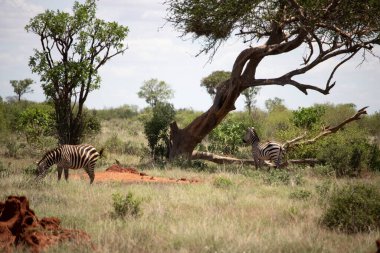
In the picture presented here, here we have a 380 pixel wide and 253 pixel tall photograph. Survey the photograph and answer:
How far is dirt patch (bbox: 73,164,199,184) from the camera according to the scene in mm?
14109

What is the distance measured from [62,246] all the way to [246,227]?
3.12 metres

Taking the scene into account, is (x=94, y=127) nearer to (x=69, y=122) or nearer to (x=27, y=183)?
(x=69, y=122)

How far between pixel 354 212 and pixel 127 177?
8500 millimetres

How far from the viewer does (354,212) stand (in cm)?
799

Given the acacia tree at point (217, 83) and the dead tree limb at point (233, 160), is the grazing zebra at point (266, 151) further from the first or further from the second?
the acacia tree at point (217, 83)

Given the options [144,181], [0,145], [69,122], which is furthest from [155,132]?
[0,145]

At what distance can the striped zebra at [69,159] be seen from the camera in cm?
1325

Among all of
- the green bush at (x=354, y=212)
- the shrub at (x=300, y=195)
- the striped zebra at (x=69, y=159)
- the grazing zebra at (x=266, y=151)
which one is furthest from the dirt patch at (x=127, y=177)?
the green bush at (x=354, y=212)

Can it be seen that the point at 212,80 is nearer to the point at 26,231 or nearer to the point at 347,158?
the point at 347,158

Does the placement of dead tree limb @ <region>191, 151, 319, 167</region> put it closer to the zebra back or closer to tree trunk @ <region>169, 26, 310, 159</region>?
tree trunk @ <region>169, 26, 310, 159</region>

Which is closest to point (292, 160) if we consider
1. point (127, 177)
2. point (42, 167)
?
point (127, 177)

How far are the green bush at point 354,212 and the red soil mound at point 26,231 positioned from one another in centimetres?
430

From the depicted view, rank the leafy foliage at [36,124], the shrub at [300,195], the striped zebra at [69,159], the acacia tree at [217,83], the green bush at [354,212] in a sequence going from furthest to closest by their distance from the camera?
the acacia tree at [217,83]
the leafy foliage at [36,124]
the striped zebra at [69,159]
the shrub at [300,195]
the green bush at [354,212]

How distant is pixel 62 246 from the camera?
6.26 metres
